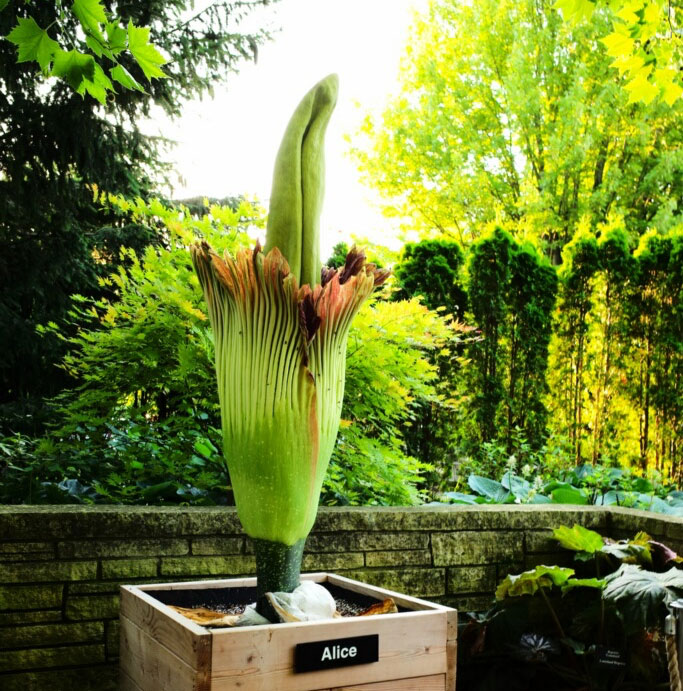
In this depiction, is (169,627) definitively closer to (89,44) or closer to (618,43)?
(89,44)

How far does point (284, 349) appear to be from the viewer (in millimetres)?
1483

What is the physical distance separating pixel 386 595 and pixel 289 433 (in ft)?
1.67

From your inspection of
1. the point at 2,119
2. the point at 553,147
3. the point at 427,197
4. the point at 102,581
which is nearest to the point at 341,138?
the point at 427,197

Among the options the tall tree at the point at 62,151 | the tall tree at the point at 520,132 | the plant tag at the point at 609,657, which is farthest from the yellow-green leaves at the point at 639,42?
the tall tree at the point at 520,132

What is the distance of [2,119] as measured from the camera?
19.3 feet

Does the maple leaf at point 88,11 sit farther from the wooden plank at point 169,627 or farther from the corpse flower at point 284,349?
the wooden plank at point 169,627

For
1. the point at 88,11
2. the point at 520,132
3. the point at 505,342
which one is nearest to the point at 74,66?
the point at 88,11

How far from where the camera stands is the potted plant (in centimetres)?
140

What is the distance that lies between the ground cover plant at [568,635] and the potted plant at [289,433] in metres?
0.86

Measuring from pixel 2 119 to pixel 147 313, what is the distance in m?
4.05

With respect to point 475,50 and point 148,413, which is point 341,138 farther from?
point 148,413

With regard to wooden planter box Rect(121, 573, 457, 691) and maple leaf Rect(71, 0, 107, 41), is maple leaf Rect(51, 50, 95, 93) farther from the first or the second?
wooden planter box Rect(121, 573, 457, 691)

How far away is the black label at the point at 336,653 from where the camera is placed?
137 centimetres

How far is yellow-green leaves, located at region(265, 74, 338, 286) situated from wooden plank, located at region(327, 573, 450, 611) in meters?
0.73
